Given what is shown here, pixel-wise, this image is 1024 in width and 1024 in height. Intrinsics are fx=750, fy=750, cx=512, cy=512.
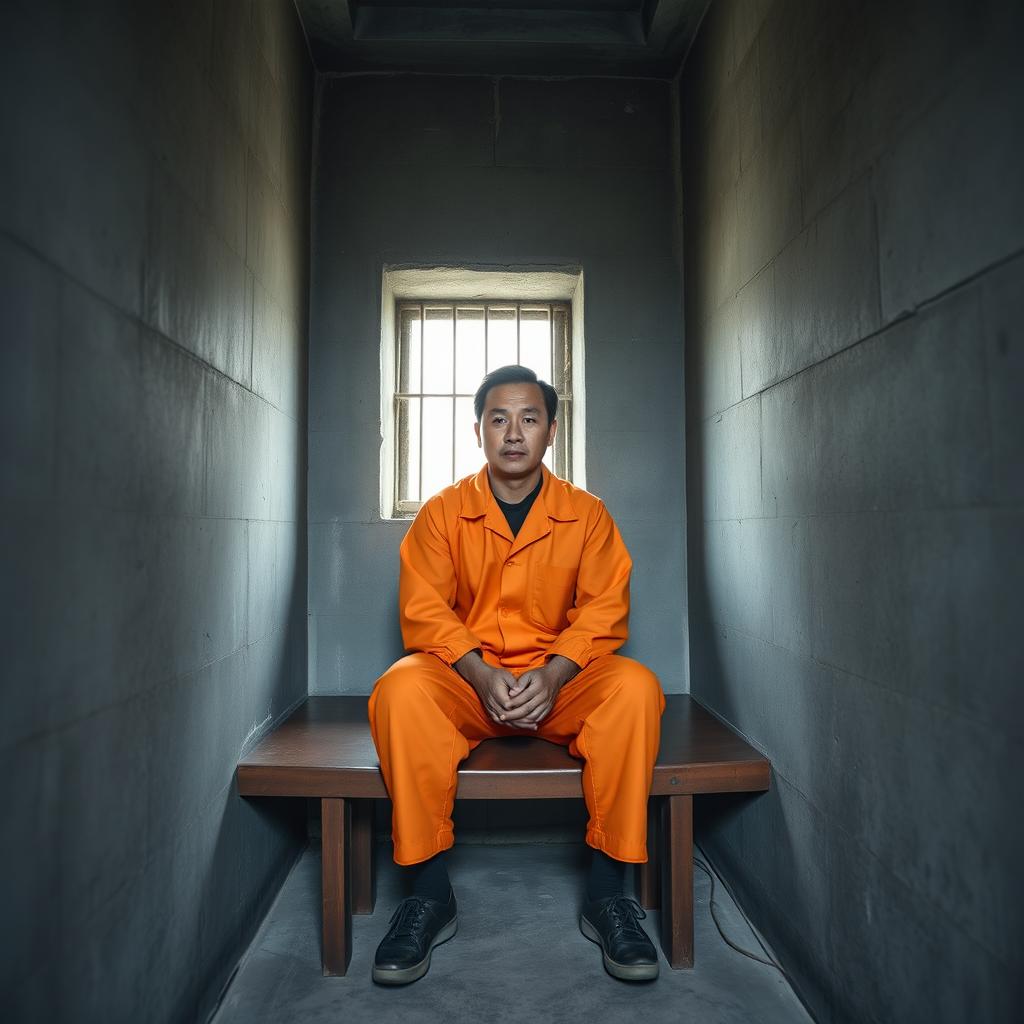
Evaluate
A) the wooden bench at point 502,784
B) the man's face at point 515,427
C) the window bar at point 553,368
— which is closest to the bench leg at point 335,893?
the wooden bench at point 502,784

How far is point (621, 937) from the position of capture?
1731mm

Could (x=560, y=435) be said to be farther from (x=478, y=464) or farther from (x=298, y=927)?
(x=298, y=927)

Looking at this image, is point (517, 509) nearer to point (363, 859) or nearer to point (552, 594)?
point (552, 594)

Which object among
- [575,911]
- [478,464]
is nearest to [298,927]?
[575,911]

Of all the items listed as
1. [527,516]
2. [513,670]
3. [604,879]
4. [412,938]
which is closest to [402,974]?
[412,938]

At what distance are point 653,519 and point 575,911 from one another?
128 centimetres

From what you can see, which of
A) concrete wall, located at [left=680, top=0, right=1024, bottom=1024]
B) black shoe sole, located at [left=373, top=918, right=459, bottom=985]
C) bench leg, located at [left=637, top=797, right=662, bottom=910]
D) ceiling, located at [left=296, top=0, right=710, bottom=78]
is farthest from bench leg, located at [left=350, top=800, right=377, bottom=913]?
ceiling, located at [left=296, top=0, right=710, bottom=78]

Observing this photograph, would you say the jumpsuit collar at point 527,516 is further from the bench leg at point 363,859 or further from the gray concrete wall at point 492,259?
the bench leg at point 363,859

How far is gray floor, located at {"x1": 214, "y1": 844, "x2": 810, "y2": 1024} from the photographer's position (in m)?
1.59

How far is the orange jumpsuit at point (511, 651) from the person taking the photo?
1715 millimetres

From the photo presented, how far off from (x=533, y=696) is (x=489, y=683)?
11 cm

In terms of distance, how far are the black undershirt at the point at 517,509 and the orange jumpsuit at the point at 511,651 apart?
0.19 ft

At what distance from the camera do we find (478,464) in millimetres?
2891

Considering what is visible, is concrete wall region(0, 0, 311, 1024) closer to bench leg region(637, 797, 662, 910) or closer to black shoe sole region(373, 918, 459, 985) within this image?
black shoe sole region(373, 918, 459, 985)
